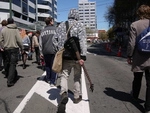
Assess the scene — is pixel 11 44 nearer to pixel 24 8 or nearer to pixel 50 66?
pixel 50 66

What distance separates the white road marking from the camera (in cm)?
459

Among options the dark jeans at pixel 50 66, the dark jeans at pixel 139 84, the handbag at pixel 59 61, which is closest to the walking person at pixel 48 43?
the dark jeans at pixel 50 66

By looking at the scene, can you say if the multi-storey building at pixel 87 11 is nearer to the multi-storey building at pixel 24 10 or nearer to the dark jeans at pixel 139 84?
the multi-storey building at pixel 24 10

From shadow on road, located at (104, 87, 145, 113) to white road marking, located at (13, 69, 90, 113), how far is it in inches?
25.3

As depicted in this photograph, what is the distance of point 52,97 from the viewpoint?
5477 mm

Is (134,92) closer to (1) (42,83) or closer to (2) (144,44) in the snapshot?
(2) (144,44)

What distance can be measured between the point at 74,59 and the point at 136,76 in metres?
1.50

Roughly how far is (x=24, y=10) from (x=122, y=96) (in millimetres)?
65887

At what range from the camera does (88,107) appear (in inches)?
186

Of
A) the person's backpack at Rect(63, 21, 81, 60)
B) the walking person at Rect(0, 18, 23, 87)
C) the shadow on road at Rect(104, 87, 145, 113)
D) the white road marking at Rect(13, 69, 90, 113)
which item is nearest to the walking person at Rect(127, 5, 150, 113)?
the shadow on road at Rect(104, 87, 145, 113)

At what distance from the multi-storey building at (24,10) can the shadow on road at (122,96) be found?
121 feet

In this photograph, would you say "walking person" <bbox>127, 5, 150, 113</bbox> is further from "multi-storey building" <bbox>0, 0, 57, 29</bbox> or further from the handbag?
"multi-storey building" <bbox>0, 0, 57, 29</bbox>

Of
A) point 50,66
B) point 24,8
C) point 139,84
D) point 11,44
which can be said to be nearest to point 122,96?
point 139,84

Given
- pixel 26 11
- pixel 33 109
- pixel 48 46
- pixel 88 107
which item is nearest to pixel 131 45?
pixel 88 107
